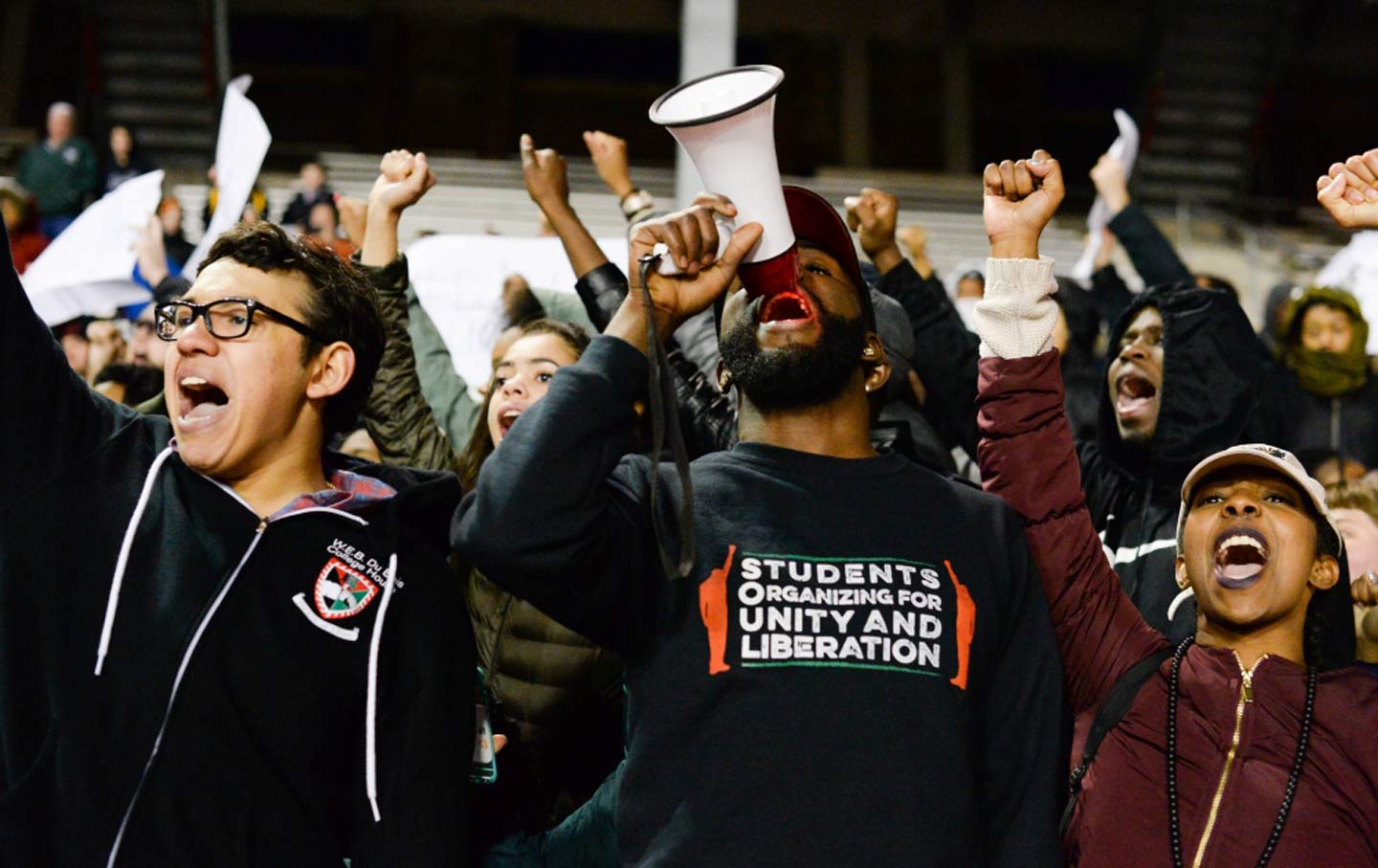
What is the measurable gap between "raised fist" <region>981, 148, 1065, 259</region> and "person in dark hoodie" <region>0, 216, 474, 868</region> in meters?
1.04

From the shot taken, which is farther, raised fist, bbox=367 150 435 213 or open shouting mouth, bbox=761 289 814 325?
raised fist, bbox=367 150 435 213

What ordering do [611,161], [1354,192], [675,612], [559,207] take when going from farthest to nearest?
[611,161] < [559,207] < [1354,192] < [675,612]

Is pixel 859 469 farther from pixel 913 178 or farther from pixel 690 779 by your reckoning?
pixel 913 178

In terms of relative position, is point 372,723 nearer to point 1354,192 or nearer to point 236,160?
point 1354,192

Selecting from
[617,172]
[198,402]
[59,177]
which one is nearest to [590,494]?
[198,402]

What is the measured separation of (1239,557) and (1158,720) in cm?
37

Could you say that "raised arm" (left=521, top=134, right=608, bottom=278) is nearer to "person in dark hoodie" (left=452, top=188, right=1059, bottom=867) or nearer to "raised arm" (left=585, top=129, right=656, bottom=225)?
"raised arm" (left=585, top=129, right=656, bottom=225)

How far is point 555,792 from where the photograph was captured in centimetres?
333

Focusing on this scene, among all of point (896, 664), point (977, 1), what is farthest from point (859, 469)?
point (977, 1)

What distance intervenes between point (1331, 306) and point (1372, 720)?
365cm

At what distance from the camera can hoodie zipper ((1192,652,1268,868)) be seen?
2.69 m

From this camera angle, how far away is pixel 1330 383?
6066mm

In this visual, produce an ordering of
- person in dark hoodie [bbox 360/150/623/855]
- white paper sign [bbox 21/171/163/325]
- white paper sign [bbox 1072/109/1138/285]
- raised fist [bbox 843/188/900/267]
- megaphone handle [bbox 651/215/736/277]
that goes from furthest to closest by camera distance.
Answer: white paper sign [bbox 1072/109/1138/285] → white paper sign [bbox 21/171/163/325] → raised fist [bbox 843/188/900/267] → person in dark hoodie [bbox 360/150/623/855] → megaphone handle [bbox 651/215/736/277]


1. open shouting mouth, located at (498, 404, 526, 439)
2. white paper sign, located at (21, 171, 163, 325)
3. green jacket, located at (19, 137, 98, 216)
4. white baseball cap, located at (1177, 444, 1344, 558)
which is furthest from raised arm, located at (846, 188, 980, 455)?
green jacket, located at (19, 137, 98, 216)
